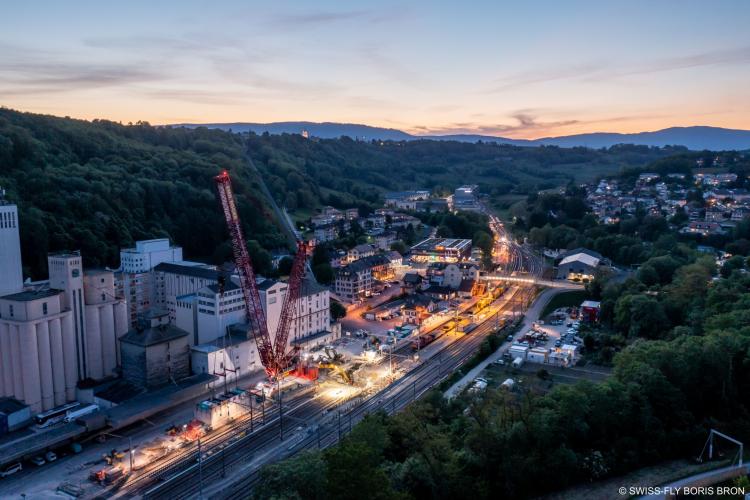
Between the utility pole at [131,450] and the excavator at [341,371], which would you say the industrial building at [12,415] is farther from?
the excavator at [341,371]

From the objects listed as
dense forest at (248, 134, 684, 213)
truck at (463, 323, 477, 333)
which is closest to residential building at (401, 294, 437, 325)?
truck at (463, 323, 477, 333)

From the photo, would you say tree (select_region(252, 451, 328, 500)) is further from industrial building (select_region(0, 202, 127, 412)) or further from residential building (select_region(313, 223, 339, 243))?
residential building (select_region(313, 223, 339, 243))

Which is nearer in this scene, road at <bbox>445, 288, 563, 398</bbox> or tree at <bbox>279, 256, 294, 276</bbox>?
road at <bbox>445, 288, 563, 398</bbox>

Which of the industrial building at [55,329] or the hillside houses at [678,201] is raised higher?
the hillside houses at [678,201]

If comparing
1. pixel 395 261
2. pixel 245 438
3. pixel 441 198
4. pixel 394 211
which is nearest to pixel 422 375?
pixel 245 438

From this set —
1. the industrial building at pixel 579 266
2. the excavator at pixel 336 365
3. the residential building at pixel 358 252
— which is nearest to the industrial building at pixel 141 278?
the excavator at pixel 336 365

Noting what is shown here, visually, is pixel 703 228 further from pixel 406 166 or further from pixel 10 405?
pixel 406 166

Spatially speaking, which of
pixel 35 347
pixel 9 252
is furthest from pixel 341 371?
pixel 9 252
